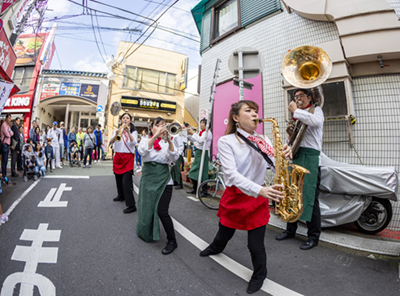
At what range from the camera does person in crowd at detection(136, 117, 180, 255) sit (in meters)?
2.87

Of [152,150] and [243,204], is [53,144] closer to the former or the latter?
[152,150]

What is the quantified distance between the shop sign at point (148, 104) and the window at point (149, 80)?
47.7 inches

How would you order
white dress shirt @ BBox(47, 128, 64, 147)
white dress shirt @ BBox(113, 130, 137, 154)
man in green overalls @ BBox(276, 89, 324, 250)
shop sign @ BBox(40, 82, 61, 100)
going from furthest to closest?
shop sign @ BBox(40, 82, 61, 100) → white dress shirt @ BBox(47, 128, 64, 147) → white dress shirt @ BBox(113, 130, 137, 154) → man in green overalls @ BBox(276, 89, 324, 250)

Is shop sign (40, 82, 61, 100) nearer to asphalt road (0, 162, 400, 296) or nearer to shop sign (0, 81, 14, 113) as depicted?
shop sign (0, 81, 14, 113)

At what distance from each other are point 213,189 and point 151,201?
2.66 meters

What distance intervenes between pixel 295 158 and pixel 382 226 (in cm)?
169

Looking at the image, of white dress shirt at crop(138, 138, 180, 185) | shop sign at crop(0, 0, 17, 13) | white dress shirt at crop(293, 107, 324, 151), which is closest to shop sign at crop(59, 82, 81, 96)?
shop sign at crop(0, 0, 17, 13)

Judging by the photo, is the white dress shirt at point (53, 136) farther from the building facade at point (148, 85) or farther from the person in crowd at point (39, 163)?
the building facade at point (148, 85)

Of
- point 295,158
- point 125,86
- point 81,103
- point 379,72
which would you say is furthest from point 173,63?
point 295,158

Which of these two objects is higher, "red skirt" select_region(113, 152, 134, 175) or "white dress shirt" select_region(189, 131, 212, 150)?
"white dress shirt" select_region(189, 131, 212, 150)

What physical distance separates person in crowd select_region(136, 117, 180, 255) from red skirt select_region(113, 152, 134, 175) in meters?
1.39

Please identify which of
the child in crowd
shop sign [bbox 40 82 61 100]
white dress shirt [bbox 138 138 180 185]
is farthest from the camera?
shop sign [bbox 40 82 61 100]

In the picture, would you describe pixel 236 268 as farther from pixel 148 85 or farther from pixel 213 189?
pixel 148 85

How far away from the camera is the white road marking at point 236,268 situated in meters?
2.03
